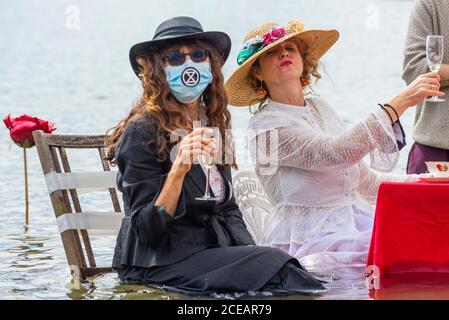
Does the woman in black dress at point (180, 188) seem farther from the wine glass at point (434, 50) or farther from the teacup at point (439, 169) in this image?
the wine glass at point (434, 50)

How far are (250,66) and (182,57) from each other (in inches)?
31.4

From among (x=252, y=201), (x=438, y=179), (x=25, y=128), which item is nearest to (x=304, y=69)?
(x=252, y=201)

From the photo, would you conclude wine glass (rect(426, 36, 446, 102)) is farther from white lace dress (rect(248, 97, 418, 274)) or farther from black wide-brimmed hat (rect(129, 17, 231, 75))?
black wide-brimmed hat (rect(129, 17, 231, 75))

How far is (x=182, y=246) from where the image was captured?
5.63 m

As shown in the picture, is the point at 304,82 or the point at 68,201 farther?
the point at 304,82

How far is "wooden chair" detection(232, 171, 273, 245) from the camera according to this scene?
6652 millimetres

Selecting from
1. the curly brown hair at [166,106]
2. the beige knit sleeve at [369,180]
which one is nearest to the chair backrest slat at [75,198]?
the curly brown hair at [166,106]

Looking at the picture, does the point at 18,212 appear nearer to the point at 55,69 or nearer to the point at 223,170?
the point at 223,170

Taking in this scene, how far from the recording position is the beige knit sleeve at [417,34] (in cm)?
665

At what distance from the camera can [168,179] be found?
215 inches

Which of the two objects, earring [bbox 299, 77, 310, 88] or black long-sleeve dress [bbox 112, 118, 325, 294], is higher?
earring [bbox 299, 77, 310, 88]

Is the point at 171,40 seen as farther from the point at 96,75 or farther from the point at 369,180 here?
the point at 96,75

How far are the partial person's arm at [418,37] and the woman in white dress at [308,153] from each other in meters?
0.44

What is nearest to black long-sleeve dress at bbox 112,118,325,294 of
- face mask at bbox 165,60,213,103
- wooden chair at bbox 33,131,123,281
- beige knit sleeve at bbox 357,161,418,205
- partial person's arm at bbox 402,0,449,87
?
face mask at bbox 165,60,213,103
